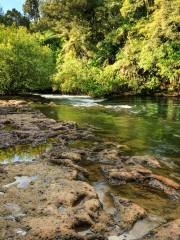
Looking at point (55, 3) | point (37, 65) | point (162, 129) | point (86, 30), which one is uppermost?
point (55, 3)

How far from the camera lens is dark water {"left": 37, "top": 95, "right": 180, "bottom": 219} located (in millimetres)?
8352

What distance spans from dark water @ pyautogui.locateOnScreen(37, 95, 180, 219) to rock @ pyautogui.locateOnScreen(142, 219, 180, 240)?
2.20 ft

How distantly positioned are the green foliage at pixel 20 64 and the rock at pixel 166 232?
3308 centimetres

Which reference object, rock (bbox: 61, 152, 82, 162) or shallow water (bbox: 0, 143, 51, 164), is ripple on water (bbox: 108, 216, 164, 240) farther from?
shallow water (bbox: 0, 143, 51, 164)

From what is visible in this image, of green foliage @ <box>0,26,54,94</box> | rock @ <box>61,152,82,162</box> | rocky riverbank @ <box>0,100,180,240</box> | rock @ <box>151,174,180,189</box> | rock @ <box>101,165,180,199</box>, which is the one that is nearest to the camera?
rocky riverbank @ <box>0,100,180,240</box>

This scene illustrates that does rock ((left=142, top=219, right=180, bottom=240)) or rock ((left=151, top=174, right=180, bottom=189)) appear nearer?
rock ((left=142, top=219, right=180, bottom=240))

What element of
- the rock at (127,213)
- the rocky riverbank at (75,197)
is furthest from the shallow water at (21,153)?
the rock at (127,213)

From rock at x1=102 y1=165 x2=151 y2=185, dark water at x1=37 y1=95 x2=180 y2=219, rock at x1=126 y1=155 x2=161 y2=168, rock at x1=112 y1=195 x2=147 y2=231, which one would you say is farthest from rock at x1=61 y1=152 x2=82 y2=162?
rock at x1=112 y1=195 x2=147 y2=231

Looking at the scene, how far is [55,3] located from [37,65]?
1856 centimetres

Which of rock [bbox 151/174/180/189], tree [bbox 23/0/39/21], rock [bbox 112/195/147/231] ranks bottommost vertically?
rock [bbox 151/174/180/189]

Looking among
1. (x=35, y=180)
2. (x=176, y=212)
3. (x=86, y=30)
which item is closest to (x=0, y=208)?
(x=35, y=180)

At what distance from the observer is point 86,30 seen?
5359 cm

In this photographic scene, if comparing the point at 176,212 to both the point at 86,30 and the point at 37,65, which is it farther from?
the point at 86,30

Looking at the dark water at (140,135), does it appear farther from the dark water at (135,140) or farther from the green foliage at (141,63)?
the green foliage at (141,63)
